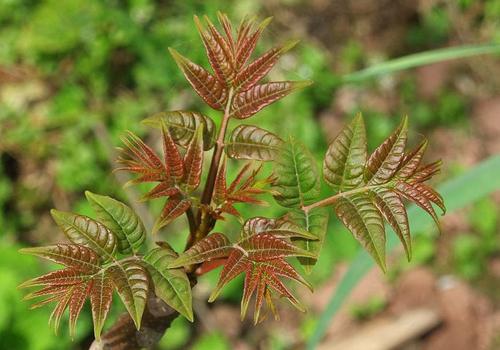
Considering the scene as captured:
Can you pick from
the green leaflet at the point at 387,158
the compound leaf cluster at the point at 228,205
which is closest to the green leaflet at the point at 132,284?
the compound leaf cluster at the point at 228,205

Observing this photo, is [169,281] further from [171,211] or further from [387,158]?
[387,158]

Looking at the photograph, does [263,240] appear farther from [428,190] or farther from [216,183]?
[428,190]

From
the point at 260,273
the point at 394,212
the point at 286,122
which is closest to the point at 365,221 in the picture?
the point at 394,212

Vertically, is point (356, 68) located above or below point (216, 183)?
above

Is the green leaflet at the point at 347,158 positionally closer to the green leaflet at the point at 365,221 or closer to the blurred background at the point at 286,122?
the green leaflet at the point at 365,221

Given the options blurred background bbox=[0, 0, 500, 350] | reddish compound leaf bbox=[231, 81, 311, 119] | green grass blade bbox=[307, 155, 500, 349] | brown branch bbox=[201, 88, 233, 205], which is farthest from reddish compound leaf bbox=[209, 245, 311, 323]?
blurred background bbox=[0, 0, 500, 350]

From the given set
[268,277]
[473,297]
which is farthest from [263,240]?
[473,297]
